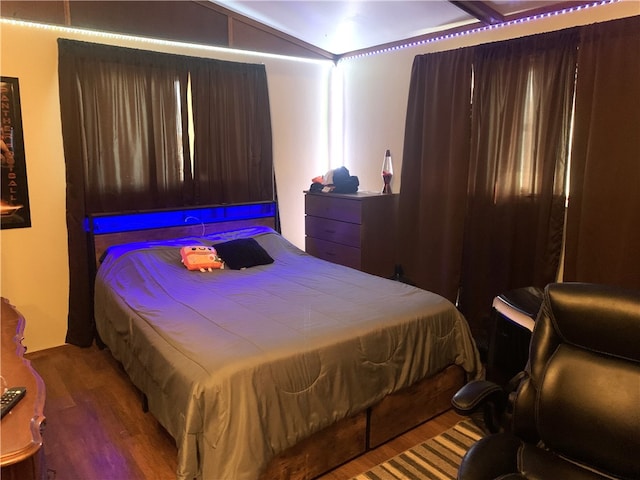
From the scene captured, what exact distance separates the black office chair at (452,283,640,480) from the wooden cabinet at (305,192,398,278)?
2285 mm

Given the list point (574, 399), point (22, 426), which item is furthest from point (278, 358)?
point (574, 399)

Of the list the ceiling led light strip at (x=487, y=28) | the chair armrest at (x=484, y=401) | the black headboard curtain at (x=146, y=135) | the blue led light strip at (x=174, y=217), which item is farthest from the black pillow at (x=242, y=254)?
the ceiling led light strip at (x=487, y=28)

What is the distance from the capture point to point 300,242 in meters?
4.76

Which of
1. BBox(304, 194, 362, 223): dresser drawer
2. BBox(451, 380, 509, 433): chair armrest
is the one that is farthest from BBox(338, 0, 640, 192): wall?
BBox(451, 380, 509, 433): chair armrest

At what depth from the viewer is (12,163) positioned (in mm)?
3199

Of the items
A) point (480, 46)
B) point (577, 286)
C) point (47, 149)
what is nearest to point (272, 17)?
point (480, 46)

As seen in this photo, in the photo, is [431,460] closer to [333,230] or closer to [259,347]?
[259,347]

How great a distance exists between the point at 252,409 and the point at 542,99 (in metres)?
2.65

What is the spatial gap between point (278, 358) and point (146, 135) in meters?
2.40

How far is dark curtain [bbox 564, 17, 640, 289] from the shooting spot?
2691 mm

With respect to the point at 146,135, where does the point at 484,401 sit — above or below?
below

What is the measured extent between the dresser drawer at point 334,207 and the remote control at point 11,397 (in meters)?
2.79

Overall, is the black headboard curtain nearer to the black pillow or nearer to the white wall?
the white wall

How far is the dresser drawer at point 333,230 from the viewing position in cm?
399
